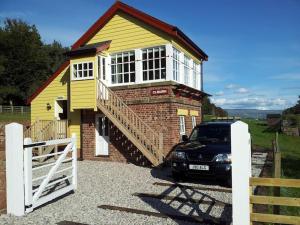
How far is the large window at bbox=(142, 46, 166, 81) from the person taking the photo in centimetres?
1514

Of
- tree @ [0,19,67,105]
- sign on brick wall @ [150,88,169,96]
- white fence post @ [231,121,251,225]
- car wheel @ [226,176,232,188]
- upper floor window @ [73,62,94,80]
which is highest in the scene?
tree @ [0,19,67,105]

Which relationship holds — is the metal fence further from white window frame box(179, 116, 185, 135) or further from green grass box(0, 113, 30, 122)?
white window frame box(179, 116, 185, 135)

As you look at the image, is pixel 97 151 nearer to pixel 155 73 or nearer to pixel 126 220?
pixel 155 73

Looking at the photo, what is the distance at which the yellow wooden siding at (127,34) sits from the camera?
1521 cm

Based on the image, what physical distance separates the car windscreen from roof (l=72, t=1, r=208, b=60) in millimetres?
5019

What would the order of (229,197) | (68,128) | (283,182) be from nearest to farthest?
(283,182)
(229,197)
(68,128)

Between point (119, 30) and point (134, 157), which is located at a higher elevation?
point (119, 30)

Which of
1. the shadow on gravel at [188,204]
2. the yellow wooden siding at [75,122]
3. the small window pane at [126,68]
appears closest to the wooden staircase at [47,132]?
the yellow wooden siding at [75,122]

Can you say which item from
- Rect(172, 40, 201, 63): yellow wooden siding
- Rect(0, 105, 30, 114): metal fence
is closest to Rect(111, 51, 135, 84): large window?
Rect(172, 40, 201, 63): yellow wooden siding

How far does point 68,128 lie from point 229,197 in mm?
11260

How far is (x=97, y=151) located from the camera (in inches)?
658

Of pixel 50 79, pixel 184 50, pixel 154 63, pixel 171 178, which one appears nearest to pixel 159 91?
pixel 154 63

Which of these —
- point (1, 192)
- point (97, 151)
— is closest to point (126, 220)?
point (1, 192)

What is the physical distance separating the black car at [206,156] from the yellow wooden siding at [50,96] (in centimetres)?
952
